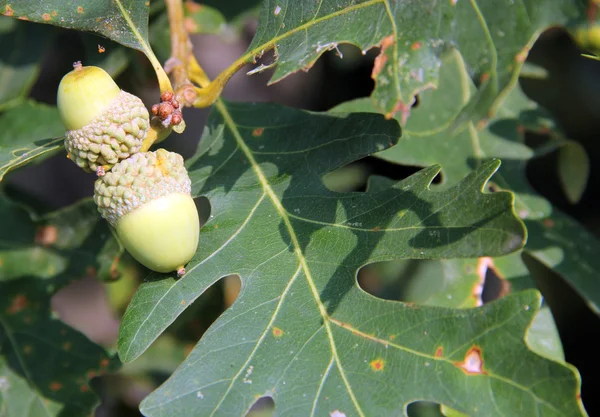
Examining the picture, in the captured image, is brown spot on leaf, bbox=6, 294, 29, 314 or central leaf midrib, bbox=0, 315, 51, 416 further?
brown spot on leaf, bbox=6, 294, 29, 314

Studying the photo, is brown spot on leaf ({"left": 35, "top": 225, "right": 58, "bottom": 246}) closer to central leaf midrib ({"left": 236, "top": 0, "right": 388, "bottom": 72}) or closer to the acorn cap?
the acorn cap

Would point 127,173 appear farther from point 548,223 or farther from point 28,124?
point 548,223

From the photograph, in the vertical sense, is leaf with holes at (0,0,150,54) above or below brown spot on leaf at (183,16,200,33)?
above

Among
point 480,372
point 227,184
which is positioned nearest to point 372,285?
point 227,184

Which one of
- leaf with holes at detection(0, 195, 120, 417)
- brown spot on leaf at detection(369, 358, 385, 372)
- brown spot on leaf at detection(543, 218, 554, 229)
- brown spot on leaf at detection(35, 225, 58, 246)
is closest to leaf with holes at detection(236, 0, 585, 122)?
brown spot on leaf at detection(369, 358, 385, 372)

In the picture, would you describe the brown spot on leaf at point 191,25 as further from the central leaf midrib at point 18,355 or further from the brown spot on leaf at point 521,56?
the brown spot on leaf at point 521,56

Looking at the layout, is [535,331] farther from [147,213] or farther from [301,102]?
[301,102]

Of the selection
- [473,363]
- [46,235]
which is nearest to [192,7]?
[46,235]
